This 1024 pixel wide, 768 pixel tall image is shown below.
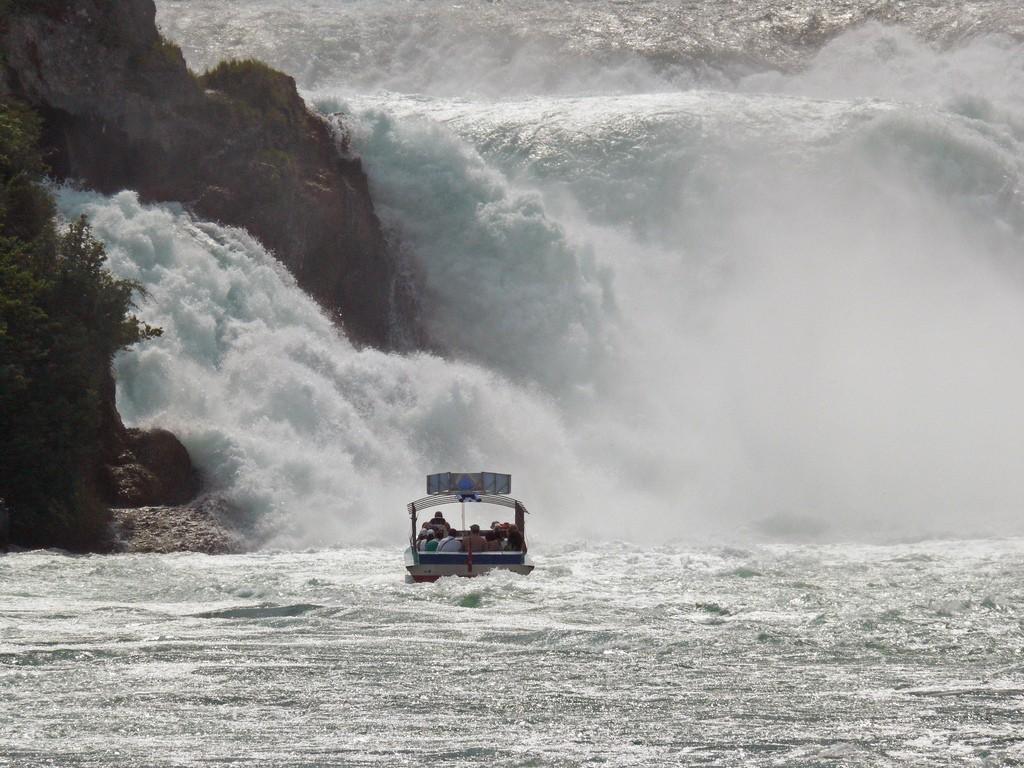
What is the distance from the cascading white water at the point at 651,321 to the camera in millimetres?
41719

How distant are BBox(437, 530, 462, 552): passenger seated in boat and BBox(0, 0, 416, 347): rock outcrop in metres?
19.7

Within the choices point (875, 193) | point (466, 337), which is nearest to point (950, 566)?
point (466, 337)

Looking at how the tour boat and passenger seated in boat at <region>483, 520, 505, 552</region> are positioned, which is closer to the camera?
the tour boat

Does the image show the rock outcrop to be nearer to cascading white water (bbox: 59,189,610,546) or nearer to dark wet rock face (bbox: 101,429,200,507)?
cascading white water (bbox: 59,189,610,546)

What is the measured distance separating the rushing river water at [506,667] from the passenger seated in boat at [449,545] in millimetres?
838

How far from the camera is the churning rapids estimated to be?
20.3 m

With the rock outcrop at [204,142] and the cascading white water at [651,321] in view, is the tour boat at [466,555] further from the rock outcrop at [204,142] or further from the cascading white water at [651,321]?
the rock outcrop at [204,142]

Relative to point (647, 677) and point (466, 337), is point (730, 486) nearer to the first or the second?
point (466, 337)

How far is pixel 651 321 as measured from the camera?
5728 cm

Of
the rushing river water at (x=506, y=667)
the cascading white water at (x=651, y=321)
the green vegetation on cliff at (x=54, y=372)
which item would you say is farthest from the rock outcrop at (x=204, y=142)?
the rushing river water at (x=506, y=667)

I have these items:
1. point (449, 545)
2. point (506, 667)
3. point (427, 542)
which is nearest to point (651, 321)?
point (427, 542)

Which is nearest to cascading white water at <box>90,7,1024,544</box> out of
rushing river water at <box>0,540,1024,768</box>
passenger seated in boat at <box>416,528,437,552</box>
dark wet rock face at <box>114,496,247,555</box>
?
dark wet rock face at <box>114,496,247,555</box>

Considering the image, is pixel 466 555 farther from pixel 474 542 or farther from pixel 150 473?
pixel 150 473

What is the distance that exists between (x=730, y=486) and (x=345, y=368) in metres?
9.59
